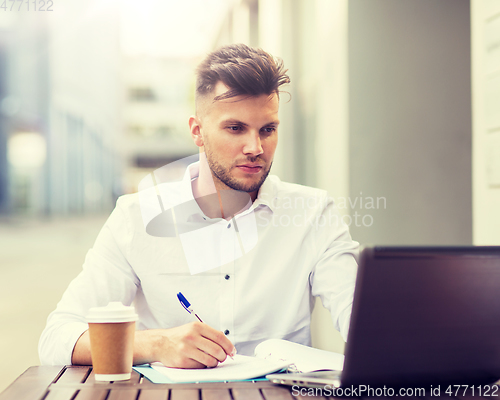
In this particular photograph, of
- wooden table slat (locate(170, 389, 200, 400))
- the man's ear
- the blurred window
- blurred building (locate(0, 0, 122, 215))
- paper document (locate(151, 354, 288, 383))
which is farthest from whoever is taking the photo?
the blurred window

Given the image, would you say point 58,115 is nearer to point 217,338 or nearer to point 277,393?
point 217,338

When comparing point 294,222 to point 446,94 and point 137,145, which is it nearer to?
point 446,94

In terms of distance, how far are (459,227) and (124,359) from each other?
1.68 meters

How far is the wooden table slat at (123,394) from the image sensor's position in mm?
702

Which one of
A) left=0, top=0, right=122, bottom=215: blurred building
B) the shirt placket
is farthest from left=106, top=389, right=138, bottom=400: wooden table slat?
left=0, top=0, right=122, bottom=215: blurred building

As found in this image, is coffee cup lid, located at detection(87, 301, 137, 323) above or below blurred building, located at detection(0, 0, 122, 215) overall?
below

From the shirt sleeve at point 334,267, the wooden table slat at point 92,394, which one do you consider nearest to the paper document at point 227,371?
the wooden table slat at point 92,394

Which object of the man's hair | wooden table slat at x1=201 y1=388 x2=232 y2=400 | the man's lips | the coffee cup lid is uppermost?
the man's hair

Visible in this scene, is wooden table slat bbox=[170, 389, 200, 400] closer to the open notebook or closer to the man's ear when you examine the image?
the open notebook

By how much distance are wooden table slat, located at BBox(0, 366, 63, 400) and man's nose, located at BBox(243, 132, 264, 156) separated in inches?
31.1

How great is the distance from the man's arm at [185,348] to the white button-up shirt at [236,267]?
0.38 m

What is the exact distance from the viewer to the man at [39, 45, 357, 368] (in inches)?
53.7

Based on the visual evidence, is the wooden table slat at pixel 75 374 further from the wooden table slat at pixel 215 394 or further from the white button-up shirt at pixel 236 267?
the white button-up shirt at pixel 236 267

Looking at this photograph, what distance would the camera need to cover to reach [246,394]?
723 mm
